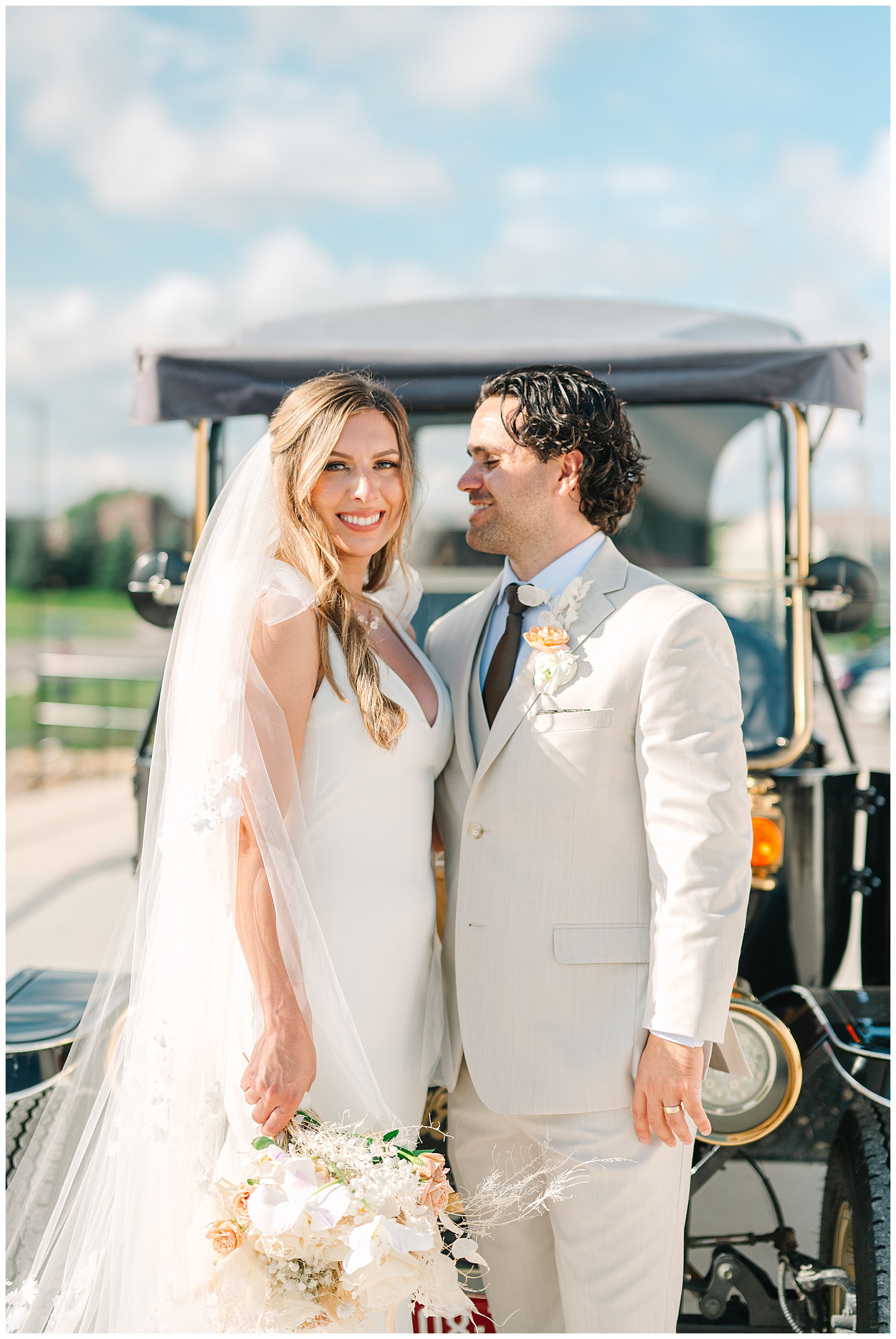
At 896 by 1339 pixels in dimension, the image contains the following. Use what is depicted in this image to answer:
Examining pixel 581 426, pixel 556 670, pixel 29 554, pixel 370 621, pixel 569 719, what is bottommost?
pixel 569 719

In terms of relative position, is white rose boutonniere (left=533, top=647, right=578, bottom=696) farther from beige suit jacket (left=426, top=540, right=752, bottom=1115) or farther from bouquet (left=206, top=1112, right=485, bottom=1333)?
bouquet (left=206, top=1112, right=485, bottom=1333)

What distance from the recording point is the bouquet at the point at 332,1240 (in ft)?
4.83

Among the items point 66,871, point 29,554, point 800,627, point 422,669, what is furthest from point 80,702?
point 422,669

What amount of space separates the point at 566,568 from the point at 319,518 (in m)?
0.58

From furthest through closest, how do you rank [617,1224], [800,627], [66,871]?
[66,871]
[800,627]
[617,1224]

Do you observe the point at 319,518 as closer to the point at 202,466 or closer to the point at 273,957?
the point at 273,957

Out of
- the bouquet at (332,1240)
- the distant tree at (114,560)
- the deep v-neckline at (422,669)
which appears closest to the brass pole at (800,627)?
the deep v-neckline at (422,669)

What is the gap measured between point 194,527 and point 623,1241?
7.91 feet

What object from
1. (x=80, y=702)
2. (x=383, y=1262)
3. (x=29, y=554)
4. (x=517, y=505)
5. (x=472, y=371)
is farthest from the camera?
(x=29, y=554)

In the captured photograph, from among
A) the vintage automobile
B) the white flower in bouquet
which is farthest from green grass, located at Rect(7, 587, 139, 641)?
the white flower in bouquet

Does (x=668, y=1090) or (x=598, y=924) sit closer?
(x=668, y=1090)

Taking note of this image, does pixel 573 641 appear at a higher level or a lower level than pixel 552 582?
lower

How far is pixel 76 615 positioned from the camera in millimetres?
22062

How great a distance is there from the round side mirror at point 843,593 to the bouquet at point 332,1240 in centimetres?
226
